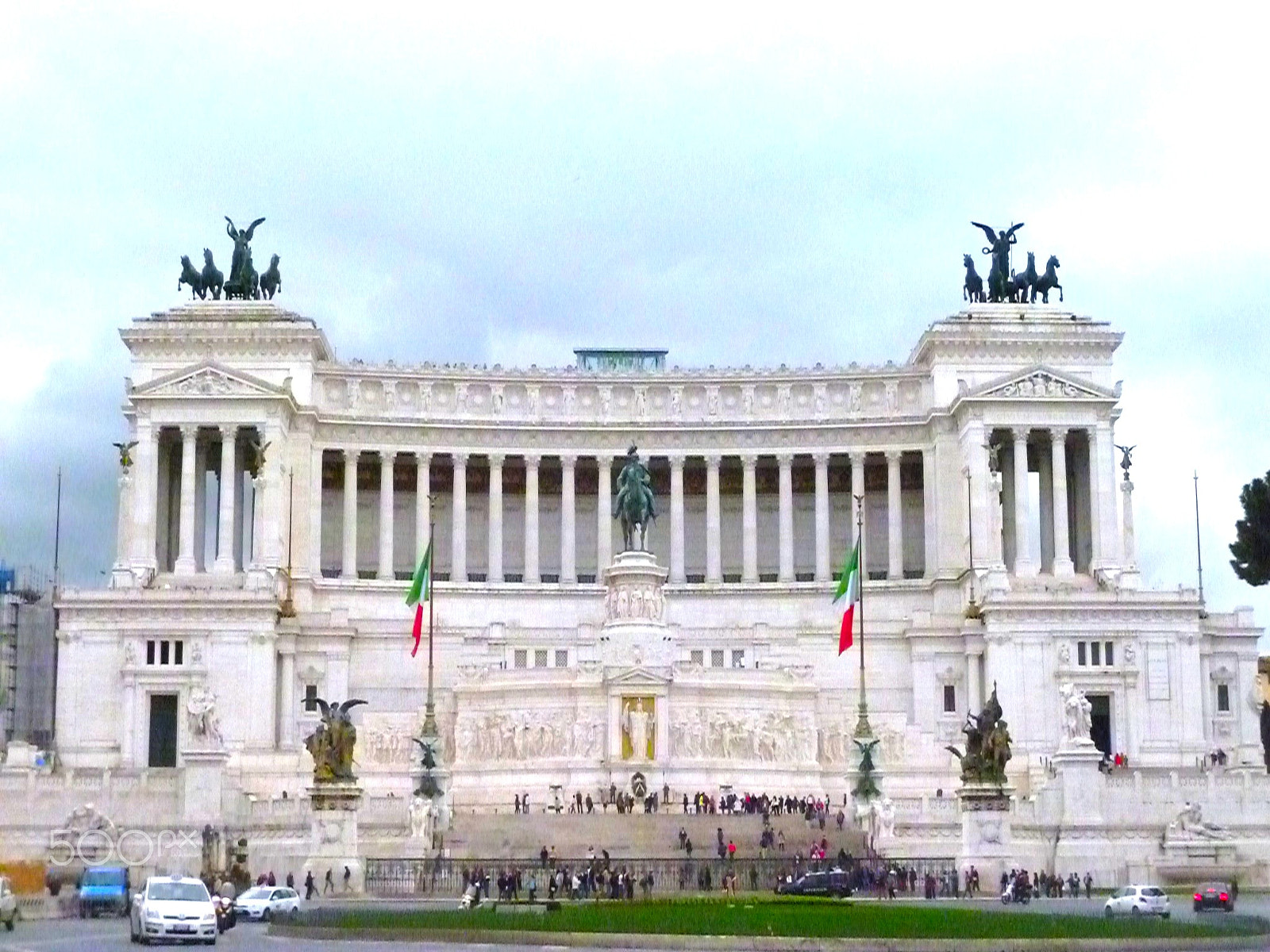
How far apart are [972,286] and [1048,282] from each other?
4.13 meters

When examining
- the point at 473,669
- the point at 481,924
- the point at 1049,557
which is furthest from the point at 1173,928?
the point at 1049,557

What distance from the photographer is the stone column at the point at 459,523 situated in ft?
406

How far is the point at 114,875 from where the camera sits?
68188mm

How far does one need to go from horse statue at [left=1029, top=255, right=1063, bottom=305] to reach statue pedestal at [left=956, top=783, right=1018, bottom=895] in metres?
54.2

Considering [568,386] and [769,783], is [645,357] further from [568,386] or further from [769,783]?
[769,783]

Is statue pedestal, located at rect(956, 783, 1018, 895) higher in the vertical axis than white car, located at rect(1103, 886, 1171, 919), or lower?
higher

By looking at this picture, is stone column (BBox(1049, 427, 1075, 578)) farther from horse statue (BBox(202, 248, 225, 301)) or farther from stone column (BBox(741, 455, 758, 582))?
horse statue (BBox(202, 248, 225, 301))

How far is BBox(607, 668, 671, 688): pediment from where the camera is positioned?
9681 cm

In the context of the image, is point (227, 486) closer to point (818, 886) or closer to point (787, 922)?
point (818, 886)

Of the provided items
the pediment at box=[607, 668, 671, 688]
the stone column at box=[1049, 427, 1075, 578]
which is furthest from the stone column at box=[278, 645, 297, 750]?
the stone column at box=[1049, 427, 1075, 578]

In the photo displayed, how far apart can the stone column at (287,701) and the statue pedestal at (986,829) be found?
4268 cm

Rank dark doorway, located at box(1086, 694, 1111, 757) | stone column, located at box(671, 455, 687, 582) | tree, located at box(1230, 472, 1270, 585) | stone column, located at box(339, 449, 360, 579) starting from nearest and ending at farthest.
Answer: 1. tree, located at box(1230, 472, 1270, 585)
2. dark doorway, located at box(1086, 694, 1111, 757)
3. stone column, located at box(339, 449, 360, 579)
4. stone column, located at box(671, 455, 687, 582)

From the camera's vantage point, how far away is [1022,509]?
4710 inches
